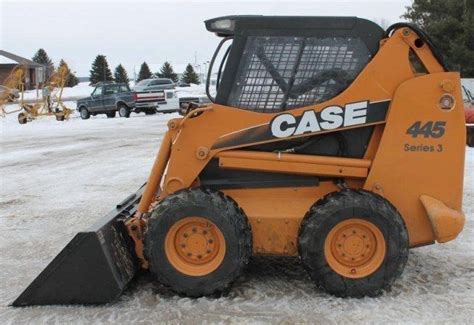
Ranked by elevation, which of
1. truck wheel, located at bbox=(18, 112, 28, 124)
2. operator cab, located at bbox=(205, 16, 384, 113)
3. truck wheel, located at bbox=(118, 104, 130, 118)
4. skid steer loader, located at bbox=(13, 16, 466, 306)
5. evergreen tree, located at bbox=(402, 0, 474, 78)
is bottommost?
truck wheel, located at bbox=(18, 112, 28, 124)

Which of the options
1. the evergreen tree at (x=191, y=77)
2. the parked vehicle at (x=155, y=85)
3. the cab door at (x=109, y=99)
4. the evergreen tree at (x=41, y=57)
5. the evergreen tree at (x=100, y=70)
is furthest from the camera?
Answer: the evergreen tree at (x=41, y=57)

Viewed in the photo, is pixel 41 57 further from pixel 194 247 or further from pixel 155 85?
pixel 194 247

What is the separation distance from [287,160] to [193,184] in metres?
0.77

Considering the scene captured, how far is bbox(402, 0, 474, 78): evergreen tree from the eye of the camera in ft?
75.3

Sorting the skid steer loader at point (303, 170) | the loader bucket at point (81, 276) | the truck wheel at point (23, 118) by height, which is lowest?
the truck wheel at point (23, 118)

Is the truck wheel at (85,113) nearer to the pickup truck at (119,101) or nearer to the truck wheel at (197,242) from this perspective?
the pickup truck at (119,101)

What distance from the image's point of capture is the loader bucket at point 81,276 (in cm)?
411

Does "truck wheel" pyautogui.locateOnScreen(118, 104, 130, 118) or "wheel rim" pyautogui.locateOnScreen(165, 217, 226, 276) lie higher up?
"wheel rim" pyautogui.locateOnScreen(165, 217, 226, 276)

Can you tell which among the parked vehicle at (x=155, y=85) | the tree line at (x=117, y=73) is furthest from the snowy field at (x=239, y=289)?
the tree line at (x=117, y=73)

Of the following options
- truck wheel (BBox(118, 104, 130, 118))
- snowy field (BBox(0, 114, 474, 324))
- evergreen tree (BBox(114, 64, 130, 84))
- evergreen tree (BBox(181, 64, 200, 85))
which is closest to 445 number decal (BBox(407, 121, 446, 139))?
snowy field (BBox(0, 114, 474, 324))

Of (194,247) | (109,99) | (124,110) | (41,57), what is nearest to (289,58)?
(194,247)

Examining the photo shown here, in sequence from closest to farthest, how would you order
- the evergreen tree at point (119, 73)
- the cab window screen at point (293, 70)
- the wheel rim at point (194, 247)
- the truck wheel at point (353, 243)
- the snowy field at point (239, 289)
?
the snowy field at point (239, 289)
the truck wheel at point (353, 243)
the wheel rim at point (194, 247)
the cab window screen at point (293, 70)
the evergreen tree at point (119, 73)

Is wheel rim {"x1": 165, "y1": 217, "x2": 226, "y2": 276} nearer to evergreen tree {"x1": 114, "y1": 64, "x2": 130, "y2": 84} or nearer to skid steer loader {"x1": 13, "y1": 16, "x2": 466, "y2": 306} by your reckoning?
skid steer loader {"x1": 13, "y1": 16, "x2": 466, "y2": 306}

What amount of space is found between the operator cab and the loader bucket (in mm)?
1421
